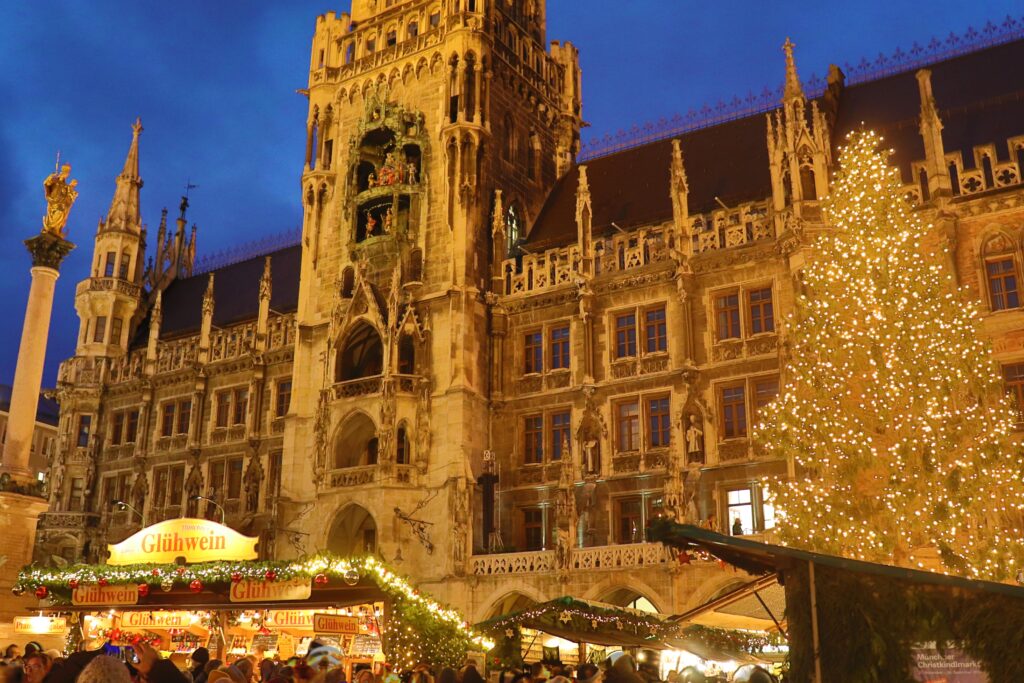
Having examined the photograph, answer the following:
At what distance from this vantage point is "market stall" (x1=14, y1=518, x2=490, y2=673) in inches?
775

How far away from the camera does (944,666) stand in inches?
282

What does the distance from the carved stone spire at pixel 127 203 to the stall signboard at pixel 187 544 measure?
30.4 m

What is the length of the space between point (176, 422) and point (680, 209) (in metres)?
23.5

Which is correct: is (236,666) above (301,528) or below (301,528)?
below

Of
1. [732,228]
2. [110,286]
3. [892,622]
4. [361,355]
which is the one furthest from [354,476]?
[892,622]

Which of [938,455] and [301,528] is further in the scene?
[301,528]

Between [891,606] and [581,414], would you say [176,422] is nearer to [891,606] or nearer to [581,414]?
[581,414]

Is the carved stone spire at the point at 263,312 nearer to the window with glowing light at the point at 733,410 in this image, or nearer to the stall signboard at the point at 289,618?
the window with glowing light at the point at 733,410

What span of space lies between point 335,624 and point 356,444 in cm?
1436

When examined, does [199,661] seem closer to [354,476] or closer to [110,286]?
[354,476]

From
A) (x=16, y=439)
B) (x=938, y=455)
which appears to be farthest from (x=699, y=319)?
(x=16, y=439)

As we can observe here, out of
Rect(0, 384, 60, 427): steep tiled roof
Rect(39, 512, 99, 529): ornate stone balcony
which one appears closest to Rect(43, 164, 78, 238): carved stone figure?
Rect(39, 512, 99, 529): ornate stone balcony

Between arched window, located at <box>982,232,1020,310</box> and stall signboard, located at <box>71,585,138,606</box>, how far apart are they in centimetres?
2206

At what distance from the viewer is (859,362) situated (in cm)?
1884
